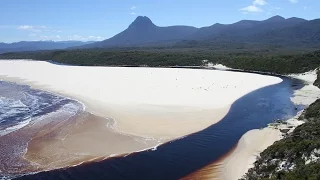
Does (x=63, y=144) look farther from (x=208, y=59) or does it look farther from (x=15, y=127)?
(x=208, y=59)

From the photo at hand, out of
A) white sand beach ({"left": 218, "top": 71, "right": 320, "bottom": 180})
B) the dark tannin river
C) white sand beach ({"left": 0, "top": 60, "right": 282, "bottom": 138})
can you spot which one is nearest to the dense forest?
white sand beach ({"left": 218, "top": 71, "right": 320, "bottom": 180})

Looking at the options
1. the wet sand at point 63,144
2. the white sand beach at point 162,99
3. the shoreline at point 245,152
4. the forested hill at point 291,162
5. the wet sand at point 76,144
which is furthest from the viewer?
the white sand beach at point 162,99

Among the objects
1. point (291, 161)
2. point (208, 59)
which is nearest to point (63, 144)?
point (291, 161)

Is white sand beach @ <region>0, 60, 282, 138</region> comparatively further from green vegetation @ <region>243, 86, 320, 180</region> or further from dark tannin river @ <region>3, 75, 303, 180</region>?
green vegetation @ <region>243, 86, 320, 180</region>

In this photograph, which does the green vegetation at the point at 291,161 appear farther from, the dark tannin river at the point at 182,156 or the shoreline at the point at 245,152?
the dark tannin river at the point at 182,156

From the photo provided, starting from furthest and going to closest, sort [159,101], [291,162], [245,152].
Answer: [159,101], [245,152], [291,162]

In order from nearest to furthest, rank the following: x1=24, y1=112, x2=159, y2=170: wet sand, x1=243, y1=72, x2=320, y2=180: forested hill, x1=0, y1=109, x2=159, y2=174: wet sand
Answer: x1=243, y1=72, x2=320, y2=180: forested hill → x1=0, y1=109, x2=159, y2=174: wet sand → x1=24, y1=112, x2=159, y2=170: wet sand

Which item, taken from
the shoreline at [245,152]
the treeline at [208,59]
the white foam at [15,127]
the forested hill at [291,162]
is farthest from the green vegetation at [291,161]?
the treeline at [208,59]

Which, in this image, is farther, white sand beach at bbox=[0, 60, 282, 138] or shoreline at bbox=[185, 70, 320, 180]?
white sand beach at bbox=[0, 60, 282, 138]
